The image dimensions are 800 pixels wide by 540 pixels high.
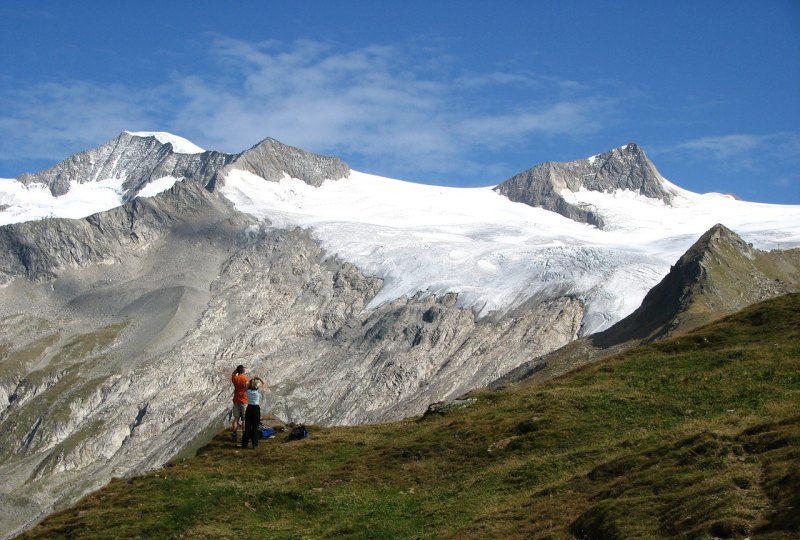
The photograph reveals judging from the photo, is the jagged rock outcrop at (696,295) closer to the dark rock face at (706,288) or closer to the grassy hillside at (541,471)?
the dark rock face at (706,288)

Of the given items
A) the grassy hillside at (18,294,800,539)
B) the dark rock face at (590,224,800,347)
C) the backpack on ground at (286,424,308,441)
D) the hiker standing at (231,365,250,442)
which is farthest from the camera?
the dark rock face at (590,224,800,347)

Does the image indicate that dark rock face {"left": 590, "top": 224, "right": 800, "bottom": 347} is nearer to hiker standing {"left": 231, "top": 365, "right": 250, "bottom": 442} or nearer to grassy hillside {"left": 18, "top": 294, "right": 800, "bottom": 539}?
grassy hillside {"left": 18, "top": 294, "right": 800, "bottom": 539}

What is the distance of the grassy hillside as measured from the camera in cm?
2645

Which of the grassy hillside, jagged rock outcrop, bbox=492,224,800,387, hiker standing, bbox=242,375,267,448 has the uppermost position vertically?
jagged rock outcrop, bbox=492,224,800,387

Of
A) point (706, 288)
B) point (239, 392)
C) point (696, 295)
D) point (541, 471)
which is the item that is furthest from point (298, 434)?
point (706, 288)

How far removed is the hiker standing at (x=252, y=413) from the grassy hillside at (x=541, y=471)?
2.46 feet

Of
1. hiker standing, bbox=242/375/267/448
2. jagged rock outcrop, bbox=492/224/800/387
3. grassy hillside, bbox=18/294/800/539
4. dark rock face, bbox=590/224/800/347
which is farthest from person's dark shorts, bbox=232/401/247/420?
dark rock face, bbox=590/224/800/347

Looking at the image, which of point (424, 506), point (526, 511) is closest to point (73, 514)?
point (424, 506)

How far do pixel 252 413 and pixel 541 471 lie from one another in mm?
13368

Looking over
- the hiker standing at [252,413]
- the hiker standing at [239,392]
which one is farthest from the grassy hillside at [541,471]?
the hiker standing at [239,392]

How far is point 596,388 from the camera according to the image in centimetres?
4309

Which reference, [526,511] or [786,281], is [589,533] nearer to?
[526,511]

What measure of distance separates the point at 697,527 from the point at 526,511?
6.80m

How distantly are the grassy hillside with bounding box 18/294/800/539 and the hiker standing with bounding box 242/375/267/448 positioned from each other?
2.46 ft
